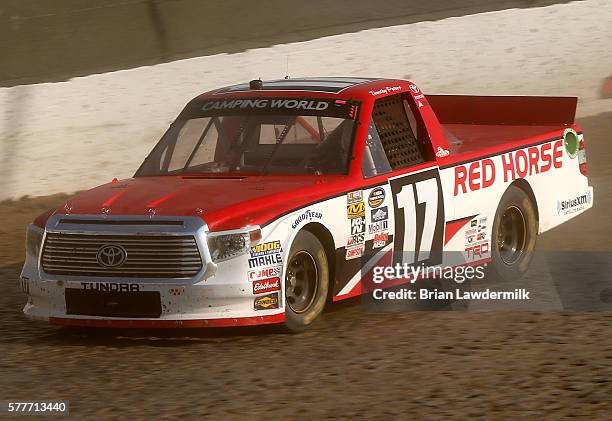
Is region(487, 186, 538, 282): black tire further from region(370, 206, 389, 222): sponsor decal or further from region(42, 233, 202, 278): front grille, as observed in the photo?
region(42, 233, 202, 278): front grille

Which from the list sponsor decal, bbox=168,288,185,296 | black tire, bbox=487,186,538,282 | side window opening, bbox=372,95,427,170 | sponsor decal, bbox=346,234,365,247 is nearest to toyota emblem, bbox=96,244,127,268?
sponsor decal, bbox=168,288,185,296

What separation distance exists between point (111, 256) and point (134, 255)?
0.14 metres

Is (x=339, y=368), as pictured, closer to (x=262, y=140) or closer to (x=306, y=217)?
(x=306, y=217)

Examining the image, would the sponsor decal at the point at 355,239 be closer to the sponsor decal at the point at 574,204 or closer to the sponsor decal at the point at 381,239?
the sponsor decal at the point at 381,239

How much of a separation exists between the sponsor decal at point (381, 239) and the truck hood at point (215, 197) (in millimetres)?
408

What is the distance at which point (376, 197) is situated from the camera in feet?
26.8

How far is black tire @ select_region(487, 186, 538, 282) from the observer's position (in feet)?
30.7

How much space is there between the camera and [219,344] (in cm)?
746

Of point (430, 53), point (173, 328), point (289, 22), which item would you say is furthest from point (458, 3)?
point (173, 328)

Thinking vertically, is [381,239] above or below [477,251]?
above

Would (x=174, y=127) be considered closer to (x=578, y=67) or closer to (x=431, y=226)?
(x=431, y=226)

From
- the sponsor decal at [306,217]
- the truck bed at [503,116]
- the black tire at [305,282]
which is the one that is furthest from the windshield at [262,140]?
the truck bed at [503,116]

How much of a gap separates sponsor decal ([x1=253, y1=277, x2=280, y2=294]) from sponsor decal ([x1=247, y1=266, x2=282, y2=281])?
0.9 inches

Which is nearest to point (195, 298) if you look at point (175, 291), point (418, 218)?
point (175, 291)
